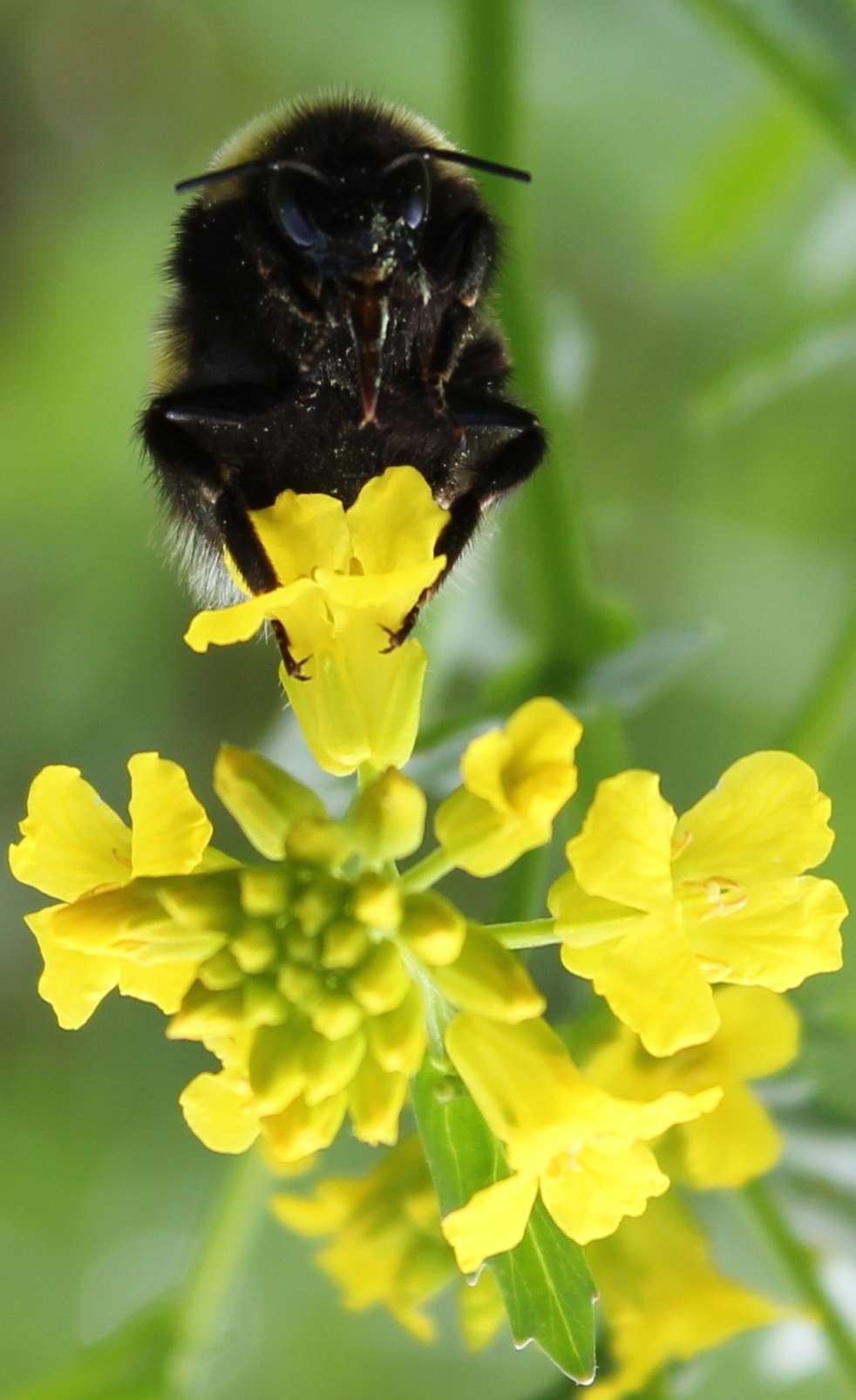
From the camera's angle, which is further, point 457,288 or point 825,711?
point 825,711

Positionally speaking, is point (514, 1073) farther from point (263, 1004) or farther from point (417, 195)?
point (417, 195)

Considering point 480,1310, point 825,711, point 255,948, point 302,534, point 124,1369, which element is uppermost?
point 302,534

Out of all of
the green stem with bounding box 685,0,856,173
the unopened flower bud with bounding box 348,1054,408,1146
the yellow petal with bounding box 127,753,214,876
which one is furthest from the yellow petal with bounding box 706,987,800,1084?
the green stem with bounding box 685,0,856,173

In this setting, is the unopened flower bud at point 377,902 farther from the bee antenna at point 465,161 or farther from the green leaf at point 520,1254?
the bee antenna at point 465,161

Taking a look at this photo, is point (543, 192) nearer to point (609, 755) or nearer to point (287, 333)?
point (609, 755)

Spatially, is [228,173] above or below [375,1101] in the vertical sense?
above

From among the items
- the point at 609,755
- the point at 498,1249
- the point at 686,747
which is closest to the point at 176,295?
the point at 609,755

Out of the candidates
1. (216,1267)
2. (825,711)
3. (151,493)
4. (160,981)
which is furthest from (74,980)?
(151,493)

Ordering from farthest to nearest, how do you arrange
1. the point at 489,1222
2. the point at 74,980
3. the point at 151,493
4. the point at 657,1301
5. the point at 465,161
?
the point at 151,493 → the point at 657,1301 → the point at 465,161 → the point at 74,980 → the point at 489,1222

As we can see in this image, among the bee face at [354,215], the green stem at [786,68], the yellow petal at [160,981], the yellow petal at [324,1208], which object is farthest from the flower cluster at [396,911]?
the green stem at [786,68]

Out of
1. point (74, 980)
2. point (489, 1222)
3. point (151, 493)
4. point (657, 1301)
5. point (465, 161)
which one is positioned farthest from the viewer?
point (151, 493)
